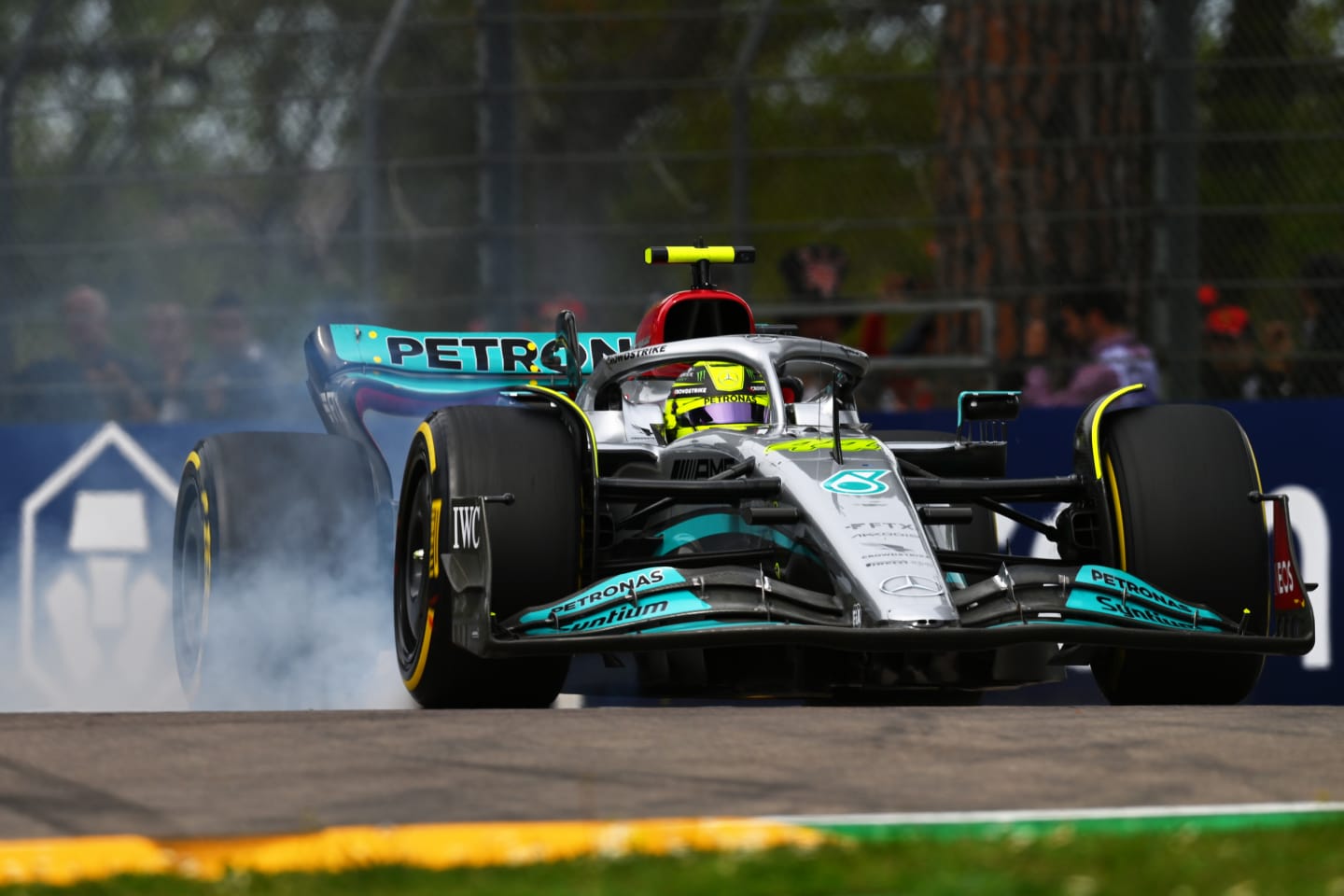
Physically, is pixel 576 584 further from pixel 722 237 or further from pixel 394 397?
pixel 722 237

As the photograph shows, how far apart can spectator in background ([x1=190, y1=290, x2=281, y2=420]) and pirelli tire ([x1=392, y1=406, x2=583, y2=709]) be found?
178 inches

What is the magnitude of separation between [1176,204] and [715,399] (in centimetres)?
373

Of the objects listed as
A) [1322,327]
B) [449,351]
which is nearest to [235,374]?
[449,351]

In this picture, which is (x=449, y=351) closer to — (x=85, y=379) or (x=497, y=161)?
(x=497, y=161)

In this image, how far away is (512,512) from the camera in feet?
22.6

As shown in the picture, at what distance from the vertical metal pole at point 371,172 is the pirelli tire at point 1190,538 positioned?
16.2 ft

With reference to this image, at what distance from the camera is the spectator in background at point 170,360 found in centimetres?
1164

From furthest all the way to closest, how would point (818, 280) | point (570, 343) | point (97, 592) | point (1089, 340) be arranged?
1. point (818, 280)
2. point (1089, 340)
3. point (97, 592)
4. point (570, 343)

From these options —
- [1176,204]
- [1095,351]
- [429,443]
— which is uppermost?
[1176,204]

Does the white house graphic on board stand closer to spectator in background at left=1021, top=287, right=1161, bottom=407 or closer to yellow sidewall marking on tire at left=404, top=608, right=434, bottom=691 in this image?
yellow sidewall marking on tire at left=404, top=608, right=434, bottom=691

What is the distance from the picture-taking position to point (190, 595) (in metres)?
8.80

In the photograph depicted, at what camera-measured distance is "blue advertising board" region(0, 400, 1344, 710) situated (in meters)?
9.59

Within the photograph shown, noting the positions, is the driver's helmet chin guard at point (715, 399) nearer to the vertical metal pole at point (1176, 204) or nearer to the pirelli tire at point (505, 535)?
the pirelli tire at point (505, 535)

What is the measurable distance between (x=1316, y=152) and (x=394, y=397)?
15.0 feet
